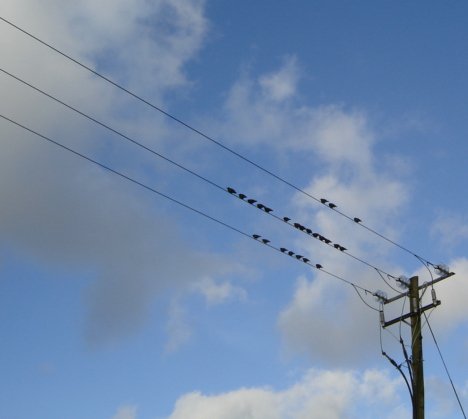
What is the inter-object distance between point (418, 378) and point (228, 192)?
7.42 m

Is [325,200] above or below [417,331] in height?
above

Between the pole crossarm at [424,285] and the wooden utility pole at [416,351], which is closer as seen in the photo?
the wooden utility pole at [416,351]

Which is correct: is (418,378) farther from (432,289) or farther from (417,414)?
(432,289)

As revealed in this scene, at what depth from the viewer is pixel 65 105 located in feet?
47.6

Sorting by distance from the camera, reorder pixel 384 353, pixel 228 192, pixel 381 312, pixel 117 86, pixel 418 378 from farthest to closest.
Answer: pixel 381 312 < pixel 384 353 < pixel 418 378 < pixel 228 192 < pixel 117 86

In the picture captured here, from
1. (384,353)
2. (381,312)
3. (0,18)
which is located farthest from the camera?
(381,312)

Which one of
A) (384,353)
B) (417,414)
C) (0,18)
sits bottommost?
(417,414)

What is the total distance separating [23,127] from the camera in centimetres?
1472

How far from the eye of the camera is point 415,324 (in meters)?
19.7

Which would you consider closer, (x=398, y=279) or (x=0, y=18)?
(x=0, y=18)

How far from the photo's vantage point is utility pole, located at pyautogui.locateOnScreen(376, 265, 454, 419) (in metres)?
18.1

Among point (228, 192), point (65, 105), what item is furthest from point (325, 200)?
point (65, 105)

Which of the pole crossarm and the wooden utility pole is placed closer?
the wooden utility pole

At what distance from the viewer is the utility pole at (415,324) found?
18.1 meters
